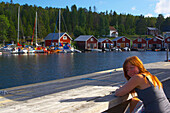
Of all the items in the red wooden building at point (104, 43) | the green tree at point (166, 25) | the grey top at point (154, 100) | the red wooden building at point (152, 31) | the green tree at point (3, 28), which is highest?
the green tree at point (166, 25)

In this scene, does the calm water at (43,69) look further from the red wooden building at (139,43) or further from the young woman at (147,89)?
the red wooden building at (139,43)

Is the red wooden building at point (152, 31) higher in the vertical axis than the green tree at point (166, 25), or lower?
lower

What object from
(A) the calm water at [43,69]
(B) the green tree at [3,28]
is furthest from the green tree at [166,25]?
(A) the calm water at [43,69]

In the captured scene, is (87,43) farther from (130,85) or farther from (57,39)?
(130,85)

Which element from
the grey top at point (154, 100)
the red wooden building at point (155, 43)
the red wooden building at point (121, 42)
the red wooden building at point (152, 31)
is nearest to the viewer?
the grey top at point (154, 100)

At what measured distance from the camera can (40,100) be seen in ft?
11.5

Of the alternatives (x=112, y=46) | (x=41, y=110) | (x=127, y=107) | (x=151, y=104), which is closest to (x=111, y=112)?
(x=127, y=107)

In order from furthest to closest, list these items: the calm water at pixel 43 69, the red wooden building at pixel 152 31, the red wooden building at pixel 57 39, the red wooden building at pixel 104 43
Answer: the red wooden building at pixel 152 31 < the red wooden building at pixel 104 43 < the red wooden building at pixel 57 39 < the calm water at pixel 43 69

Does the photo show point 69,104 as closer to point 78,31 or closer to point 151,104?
point 151,104

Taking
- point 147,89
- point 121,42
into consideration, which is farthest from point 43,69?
point 121,42

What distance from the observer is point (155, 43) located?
3406 inches

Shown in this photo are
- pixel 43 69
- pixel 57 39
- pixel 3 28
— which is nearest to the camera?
pixel 43 69

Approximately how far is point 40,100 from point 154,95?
1821mm

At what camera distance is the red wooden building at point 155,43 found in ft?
280
